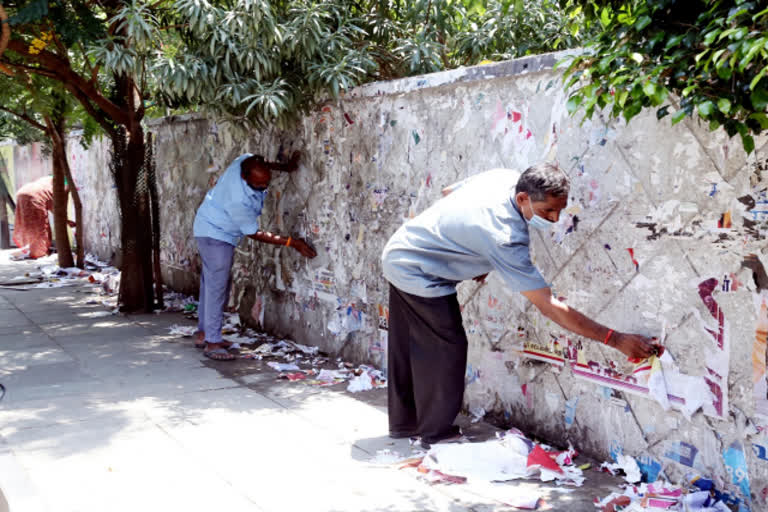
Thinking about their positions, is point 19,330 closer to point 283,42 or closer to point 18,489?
point 283,42

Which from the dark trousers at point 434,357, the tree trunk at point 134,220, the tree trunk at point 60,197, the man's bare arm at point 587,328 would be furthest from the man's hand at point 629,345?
the tree trunk at point 60,197

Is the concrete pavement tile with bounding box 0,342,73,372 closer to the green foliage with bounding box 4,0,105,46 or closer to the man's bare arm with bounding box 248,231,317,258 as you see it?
the man's bare arm with bounding box 248,231,317,258

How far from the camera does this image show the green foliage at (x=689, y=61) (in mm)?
2465

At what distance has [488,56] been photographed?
730 centimetres

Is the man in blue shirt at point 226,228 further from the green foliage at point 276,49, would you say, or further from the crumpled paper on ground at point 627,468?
the crumpled paper on ground at point 627,468

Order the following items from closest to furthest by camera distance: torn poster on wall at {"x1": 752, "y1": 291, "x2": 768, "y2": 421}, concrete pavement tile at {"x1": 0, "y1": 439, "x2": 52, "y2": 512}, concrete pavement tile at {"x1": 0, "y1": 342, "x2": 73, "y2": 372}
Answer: torn poster on wall at {"x1": 752, "y1": 291, "x2": 768, "y2": 421}
concrete pavement tile at {"x1": 0, "y1": 439, "x2": 52, "y2": 512}
concrete pavement tile at {"x1": 0, "y1": 342, "x2": 73, "y2": 372}

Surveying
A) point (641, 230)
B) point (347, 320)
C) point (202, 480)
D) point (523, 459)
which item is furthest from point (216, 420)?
point (641, 230)

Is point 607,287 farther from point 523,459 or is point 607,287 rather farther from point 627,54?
point 627,54

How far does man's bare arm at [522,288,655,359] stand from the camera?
3.57m

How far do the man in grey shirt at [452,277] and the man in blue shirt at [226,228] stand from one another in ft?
7.41

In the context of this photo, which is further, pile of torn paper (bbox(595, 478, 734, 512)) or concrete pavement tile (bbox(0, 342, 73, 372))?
concrete pavement tile (bbox(0, 342, 73, 372))

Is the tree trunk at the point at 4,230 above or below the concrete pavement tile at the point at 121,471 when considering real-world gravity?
above

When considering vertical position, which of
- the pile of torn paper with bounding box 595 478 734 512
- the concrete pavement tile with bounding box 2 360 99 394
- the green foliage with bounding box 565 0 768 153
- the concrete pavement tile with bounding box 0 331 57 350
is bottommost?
the pile of torn paper with bounding box 595 478 734 512

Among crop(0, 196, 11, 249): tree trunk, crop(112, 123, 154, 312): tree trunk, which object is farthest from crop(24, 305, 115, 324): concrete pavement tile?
crop(0, 196, 11, 249): tree trunk
